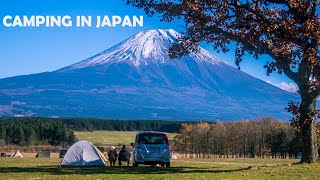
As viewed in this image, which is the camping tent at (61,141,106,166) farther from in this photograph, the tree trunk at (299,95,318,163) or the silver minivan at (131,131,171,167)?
the tree trunk at (299,95,318,163)

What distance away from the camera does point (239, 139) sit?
108562 mm

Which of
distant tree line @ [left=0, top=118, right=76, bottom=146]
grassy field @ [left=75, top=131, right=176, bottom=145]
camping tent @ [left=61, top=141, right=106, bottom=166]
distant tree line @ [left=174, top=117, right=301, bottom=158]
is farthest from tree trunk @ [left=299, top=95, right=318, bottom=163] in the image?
grassy field @ [left=75, top=131, right=176, bottom=145]

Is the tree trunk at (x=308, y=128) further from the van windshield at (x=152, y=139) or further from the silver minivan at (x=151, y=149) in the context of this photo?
the van windshield at (x=152, y=139)

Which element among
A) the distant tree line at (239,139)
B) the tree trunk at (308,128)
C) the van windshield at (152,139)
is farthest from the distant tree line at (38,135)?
the tree trunk at (308,128)

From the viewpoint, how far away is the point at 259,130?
351ft

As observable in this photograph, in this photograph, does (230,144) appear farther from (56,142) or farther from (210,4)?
(210,4)

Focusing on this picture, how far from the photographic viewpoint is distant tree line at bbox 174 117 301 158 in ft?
323

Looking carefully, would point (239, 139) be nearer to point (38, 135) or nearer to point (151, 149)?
point (38, 135)

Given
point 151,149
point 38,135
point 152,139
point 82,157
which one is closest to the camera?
point 151,149

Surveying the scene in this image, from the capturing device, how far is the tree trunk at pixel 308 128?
945 inches

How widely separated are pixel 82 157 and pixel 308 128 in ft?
46.5

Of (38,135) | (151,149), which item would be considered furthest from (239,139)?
(151,149)

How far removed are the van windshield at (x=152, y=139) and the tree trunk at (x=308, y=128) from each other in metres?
6.94

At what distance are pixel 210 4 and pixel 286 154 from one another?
254ft
